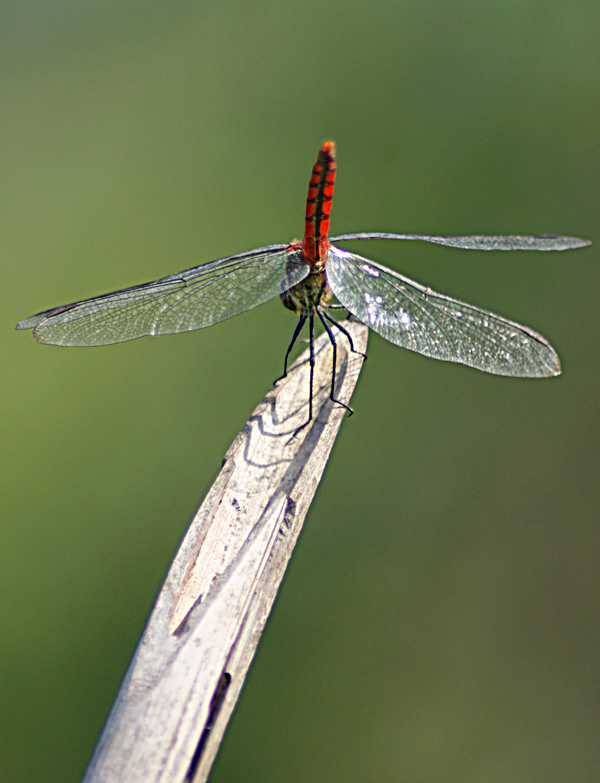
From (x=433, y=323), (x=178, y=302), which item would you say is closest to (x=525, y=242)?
(x=433, y=323)

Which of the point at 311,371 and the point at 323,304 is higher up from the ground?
the point at 323,304

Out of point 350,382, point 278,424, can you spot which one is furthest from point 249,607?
point 350,382

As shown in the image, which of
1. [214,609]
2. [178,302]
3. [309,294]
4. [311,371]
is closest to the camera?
[214,609]

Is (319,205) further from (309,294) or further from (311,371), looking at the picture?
(311,371)

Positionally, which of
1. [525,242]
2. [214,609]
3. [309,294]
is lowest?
[214,609]

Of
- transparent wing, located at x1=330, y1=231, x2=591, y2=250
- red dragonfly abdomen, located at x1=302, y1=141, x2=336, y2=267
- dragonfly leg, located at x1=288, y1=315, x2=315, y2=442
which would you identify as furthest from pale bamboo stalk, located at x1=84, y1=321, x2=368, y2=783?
transparent wing, located at x1=330, y1=231, x2=591, y2=250

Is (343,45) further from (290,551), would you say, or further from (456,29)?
(290,551)

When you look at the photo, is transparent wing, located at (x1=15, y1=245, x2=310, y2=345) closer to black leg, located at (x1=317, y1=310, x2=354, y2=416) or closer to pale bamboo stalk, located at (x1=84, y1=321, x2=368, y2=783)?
black leg, located at (x1=317, y1=310, x2=354, y2=416)

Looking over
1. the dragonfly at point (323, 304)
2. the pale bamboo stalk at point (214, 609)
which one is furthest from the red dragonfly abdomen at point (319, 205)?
the pale bamboo stalk at point (214, 609)
